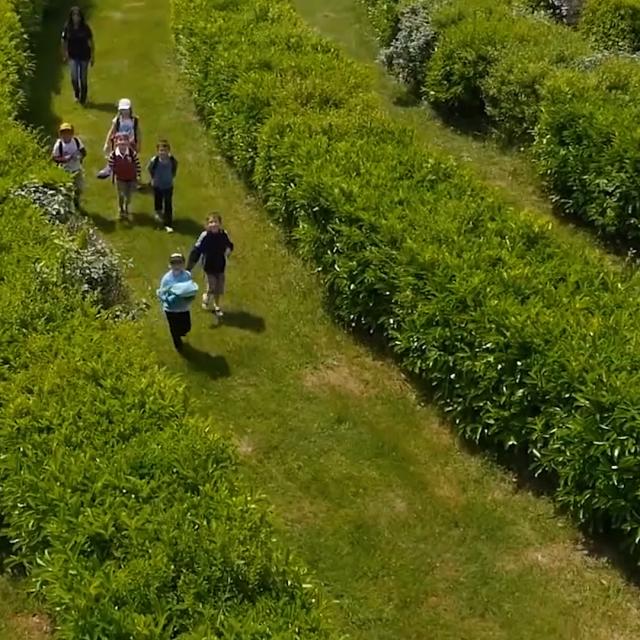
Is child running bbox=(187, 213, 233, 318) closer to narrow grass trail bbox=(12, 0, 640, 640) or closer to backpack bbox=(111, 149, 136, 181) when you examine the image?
narrow grass trail bbox=(12, 0, 640, 640)

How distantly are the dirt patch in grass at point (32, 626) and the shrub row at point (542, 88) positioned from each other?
399 inches

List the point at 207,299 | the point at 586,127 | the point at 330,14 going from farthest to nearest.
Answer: the point at 330,14 < the point at 586,127 < the point at 207,299

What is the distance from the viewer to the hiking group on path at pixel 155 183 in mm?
12461

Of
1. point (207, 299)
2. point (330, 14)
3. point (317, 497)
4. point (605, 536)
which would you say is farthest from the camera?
point (330, 14)

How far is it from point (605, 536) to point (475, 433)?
1.81 m

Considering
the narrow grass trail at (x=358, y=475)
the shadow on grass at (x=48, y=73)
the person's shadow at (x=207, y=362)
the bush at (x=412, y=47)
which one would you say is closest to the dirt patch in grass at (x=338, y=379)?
the narrow grass trail at (x=358, y=475)

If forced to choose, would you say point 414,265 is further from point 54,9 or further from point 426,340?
point 54,9

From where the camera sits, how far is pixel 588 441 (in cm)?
964

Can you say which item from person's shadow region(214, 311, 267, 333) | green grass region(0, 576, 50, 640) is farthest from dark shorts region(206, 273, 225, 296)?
green grass region(0, 576, 50, 640)

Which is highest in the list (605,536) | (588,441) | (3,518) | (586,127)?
(586,127)

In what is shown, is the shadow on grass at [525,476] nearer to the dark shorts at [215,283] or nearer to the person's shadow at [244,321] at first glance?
the person's shadow at [244,321]

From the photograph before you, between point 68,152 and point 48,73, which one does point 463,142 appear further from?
point 48,73

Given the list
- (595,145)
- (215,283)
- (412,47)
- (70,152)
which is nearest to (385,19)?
(412,47)

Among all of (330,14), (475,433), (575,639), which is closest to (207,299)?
(475,433)
